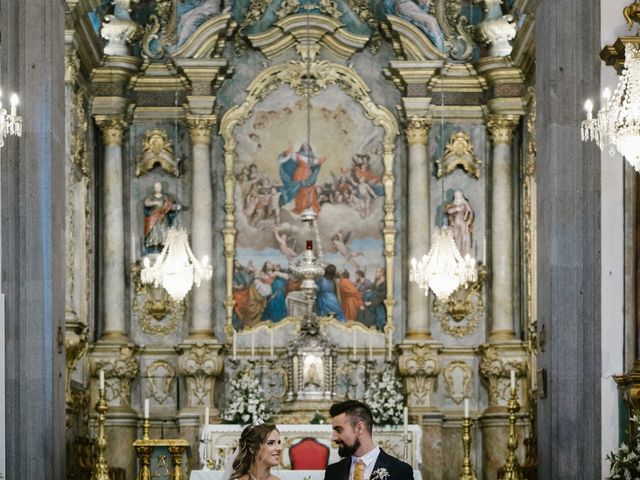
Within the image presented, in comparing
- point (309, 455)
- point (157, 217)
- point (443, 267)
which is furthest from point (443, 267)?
point (157, 217)

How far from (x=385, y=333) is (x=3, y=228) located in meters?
7.67

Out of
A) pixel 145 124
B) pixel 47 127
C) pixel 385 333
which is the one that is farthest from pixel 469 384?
pixel 47 127

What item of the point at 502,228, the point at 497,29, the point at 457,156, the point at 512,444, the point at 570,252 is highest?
the point at 497,29

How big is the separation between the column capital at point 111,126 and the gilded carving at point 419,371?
16.2 feet

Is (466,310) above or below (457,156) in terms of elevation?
below

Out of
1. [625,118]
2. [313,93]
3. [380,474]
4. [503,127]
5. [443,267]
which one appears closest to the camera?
[380,474]

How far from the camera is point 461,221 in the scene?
23766 millimetres

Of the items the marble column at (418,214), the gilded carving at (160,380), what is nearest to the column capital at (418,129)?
the marble column at (418,214)

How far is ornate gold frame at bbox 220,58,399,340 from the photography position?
2375 cm

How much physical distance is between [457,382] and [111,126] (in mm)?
5890

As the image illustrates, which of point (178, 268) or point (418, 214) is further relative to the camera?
point (418, 214)

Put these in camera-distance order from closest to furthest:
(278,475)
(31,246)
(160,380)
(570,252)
→ (570,252) → (278,475) → (31,246) → (160,380)

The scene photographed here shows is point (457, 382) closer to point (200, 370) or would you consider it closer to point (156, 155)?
point (200, 370)

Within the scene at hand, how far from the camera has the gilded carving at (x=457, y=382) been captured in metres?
23.5
